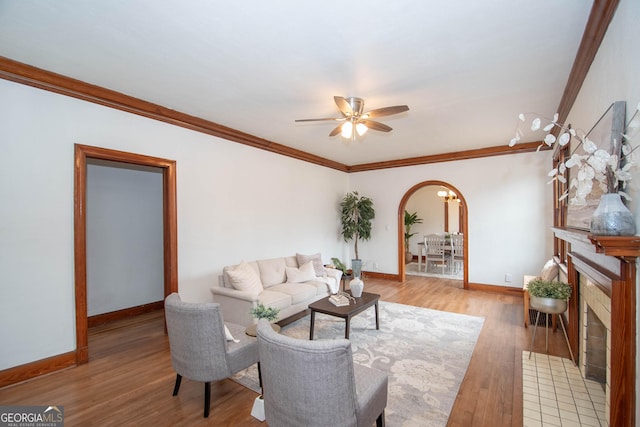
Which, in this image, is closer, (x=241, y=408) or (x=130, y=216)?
(x=241, y=408)

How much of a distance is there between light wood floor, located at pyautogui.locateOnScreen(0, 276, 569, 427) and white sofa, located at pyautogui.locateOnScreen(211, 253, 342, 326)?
0.85 metres

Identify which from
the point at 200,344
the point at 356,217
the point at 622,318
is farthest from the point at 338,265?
the point at 622,318

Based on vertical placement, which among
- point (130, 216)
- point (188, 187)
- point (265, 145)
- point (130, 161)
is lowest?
point (130, 216)

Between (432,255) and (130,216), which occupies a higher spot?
(130,216)

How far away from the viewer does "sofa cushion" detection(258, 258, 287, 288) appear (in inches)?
171

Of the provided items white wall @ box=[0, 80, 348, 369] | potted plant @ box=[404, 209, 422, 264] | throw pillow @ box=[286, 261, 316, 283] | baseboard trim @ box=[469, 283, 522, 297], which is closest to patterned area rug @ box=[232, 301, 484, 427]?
throw pillow @ box=[286, 261, 316, 283]

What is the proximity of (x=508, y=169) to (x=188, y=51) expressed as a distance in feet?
18.7

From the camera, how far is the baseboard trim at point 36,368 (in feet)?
8.20

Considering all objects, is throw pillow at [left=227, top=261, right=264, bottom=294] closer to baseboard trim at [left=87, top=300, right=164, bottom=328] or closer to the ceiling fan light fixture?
baseboard trim at [left=87, top=300, right=164, bottom=328]

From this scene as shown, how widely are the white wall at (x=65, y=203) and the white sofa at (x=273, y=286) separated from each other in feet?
1.34

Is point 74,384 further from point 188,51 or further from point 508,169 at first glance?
point 508,169

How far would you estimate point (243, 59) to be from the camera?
8.11 ft

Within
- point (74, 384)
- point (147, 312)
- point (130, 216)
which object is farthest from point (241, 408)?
point (130, 216)

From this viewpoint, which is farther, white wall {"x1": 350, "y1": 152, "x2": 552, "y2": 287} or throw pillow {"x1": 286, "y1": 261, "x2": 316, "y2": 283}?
white wall {"x1": 350, "y1": 152, "x2": 552, "y2": 287}
